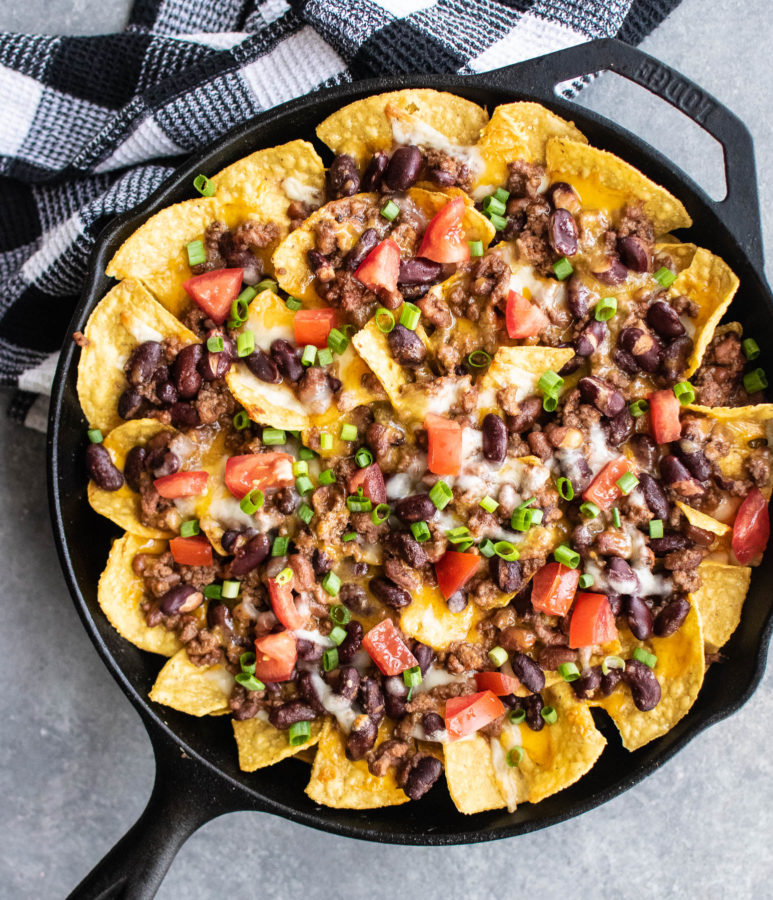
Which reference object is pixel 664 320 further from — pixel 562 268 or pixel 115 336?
pixel 115 336

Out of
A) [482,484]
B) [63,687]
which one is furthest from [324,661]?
[63,687]

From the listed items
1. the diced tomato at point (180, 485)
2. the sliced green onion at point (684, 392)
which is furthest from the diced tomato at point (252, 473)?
the sliced green onion at point (684, 392)

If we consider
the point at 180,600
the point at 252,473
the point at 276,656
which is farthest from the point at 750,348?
the point at 180,600

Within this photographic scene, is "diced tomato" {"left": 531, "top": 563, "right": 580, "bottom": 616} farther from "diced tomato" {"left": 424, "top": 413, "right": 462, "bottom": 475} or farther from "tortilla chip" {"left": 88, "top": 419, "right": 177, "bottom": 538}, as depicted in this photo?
"tortilla chip" {"left": 88, "top": 419, "right": 177, "bottom": 538}

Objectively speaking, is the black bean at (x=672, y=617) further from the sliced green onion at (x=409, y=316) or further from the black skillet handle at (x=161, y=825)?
the black skillet handle at (x=161, y=825)

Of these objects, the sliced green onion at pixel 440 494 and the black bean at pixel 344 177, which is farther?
the black bean at pixel 344 177

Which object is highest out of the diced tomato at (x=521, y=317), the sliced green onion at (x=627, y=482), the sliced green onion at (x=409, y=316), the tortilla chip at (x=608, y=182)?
the tortilla chip at (x=608, y=182)
